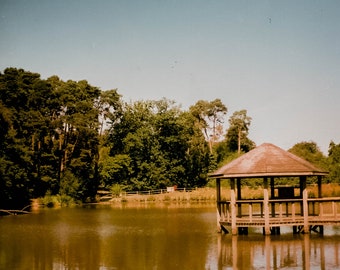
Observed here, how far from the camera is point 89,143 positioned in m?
72.2

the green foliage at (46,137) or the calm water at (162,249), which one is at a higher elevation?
the green foliage at (46,137)

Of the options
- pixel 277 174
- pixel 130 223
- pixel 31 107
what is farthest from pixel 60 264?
pixel 31 107

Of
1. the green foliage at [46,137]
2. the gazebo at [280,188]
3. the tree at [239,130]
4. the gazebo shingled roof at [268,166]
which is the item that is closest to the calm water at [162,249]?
the gazebo at [280,188]

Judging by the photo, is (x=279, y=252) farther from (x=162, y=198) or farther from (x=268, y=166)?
(x=162, y=198)

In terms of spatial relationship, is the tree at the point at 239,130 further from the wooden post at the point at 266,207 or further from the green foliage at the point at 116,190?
the wooden post at the point at 266,207

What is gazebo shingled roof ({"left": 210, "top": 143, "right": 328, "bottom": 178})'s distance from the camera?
22562 millimetres

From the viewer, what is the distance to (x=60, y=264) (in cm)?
1820

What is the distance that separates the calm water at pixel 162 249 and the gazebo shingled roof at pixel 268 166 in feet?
10.2

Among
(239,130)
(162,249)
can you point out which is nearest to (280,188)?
(162,249)

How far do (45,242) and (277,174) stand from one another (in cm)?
1232

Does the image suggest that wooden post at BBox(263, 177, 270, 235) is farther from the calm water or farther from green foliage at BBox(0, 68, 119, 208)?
green foliage at BBox(0, 68, 119, 208)

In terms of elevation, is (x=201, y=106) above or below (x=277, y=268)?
above

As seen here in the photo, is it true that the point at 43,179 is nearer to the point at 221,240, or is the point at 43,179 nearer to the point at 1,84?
the point at 1,84

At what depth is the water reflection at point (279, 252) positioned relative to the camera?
1638 centimetres
